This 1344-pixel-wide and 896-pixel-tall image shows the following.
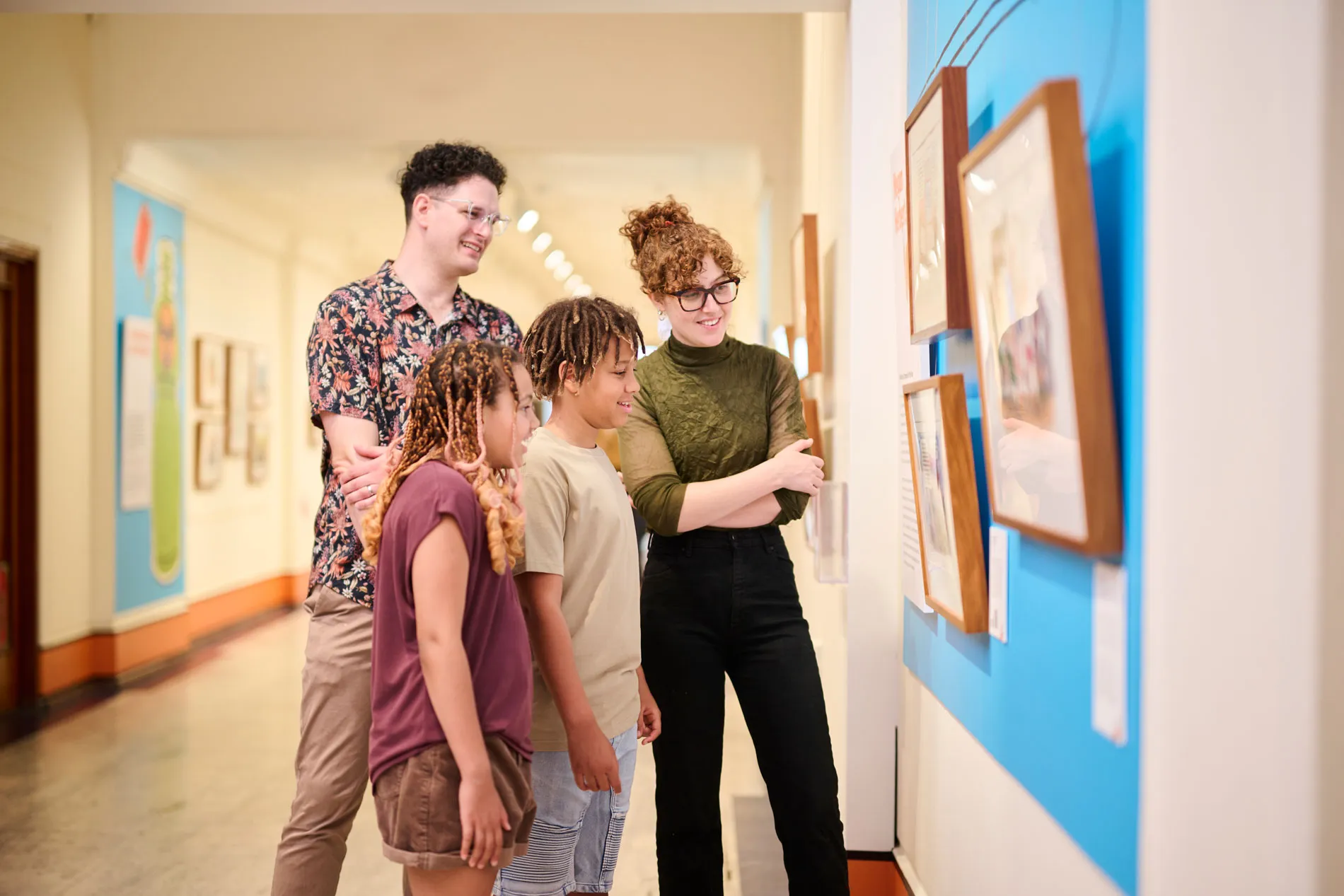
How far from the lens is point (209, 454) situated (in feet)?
24.8

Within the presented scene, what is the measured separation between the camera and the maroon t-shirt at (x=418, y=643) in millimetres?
1641

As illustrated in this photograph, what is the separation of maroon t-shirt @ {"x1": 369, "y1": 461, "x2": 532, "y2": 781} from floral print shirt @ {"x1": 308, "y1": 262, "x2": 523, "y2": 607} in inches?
17.4

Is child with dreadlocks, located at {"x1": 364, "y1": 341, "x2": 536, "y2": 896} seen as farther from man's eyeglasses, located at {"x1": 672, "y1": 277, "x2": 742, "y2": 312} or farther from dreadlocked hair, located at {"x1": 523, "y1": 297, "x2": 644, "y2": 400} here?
man's eyeglasses, located at {"x1": 672, "y1": 277, "x2": 742, "y2": 312}

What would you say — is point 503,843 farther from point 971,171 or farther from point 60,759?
point 60,759

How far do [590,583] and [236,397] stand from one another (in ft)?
22.3

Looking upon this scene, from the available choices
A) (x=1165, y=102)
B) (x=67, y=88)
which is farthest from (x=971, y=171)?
(x=67, y=88)

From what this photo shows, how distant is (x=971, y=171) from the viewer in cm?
158

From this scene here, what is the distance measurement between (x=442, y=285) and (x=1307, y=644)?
1.65m

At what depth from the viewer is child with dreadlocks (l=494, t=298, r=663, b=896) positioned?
1889 millimetres

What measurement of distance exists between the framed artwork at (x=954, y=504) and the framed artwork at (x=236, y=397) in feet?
22.7

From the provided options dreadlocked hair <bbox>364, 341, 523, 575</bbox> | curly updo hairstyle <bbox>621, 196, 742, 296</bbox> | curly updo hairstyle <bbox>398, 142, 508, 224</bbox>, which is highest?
curly updo hairstyle <bbox>398, 142, 508, 224</bbox>

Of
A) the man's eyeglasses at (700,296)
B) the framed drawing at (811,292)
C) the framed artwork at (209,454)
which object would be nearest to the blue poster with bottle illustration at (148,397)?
the framed artwork at (209,454)

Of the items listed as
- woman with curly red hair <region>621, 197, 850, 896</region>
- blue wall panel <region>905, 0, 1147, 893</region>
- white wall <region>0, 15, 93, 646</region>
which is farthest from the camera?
white wall <region>0, 15, 93, 646</region>

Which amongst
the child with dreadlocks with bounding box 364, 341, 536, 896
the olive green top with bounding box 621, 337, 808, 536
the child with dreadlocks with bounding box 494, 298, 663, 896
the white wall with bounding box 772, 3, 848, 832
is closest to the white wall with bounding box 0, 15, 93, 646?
the white wall with bounding box 772, 3, 848, 832
